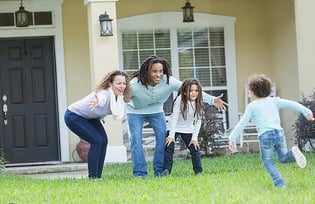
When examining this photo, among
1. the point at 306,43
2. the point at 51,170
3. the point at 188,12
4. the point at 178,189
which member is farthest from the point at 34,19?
the point at 178,189

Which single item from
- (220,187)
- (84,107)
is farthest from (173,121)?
(220,187)

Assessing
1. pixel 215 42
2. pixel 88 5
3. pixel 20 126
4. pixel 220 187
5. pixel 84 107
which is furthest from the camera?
pixel 215 42

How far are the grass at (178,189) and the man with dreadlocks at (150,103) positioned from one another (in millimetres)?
272

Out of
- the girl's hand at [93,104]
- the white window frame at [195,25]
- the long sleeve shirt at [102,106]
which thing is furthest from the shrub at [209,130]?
the girl's hand at [93,104]

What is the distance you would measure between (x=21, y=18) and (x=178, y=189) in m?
7.38

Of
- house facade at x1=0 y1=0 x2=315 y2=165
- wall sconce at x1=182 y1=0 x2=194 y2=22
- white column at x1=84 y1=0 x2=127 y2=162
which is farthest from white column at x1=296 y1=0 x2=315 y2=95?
white column at x1=84 y1=0 x2=127 y2=162

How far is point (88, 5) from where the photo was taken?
13.2 meters

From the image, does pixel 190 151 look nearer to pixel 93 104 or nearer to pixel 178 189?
pixel 93 104

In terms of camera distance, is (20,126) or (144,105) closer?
(144,105)

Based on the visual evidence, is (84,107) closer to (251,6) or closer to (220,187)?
(220,187)

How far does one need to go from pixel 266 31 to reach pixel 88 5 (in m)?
4.05

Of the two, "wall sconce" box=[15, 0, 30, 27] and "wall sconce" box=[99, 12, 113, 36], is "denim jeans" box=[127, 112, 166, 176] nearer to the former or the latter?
"wall sconce" box=[99, 12, 113, 36]

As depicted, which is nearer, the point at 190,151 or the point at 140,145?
the point at 140,145

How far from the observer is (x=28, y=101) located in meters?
14.4
